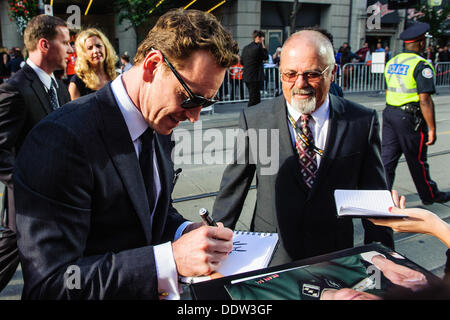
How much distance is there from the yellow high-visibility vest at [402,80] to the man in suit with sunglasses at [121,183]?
3817 millimetres

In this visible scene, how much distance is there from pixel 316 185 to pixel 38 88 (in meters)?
2.28

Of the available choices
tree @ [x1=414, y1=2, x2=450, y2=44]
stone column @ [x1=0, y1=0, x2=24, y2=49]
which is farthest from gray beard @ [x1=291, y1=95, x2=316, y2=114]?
tree @ [x1=414, y1=2, x2=450, y2=44]

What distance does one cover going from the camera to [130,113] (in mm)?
1373

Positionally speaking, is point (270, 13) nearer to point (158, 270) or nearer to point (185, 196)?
point (185, 196)

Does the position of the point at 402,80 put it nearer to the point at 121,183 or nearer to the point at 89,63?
the point at 89,63

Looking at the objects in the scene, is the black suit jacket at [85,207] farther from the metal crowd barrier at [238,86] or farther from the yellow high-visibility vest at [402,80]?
the metal crowd barrier at [238,86]

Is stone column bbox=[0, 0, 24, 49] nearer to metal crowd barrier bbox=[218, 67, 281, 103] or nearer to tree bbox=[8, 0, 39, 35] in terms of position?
tree bbox=[8, 0, 39, 35]

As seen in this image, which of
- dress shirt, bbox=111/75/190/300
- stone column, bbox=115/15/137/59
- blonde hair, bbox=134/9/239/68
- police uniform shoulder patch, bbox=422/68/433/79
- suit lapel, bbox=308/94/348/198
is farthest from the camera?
stone column, bbox=115/15/137/59

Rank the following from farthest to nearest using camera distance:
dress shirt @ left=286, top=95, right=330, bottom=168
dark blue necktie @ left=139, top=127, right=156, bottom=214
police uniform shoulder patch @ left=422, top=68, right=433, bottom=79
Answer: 1. police uniform shoulder patch @ left=422, top=68, right=433, bottom=79
2. dress shirt @ left=286, top=95, right=330, bottom=168
3. dark blue necktie @ left=139, top=127, right=156, bottom=214

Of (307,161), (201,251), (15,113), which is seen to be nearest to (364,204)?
(307,161)

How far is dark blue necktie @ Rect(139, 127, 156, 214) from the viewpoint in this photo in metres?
1.42

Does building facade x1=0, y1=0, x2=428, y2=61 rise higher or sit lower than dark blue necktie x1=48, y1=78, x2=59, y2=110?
higher
